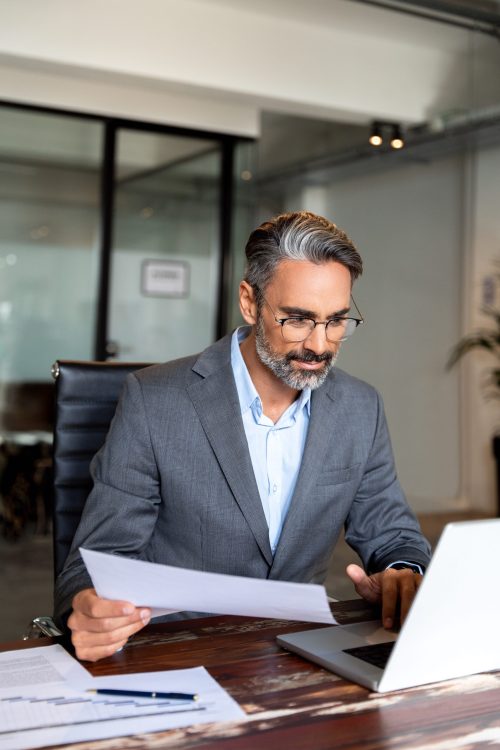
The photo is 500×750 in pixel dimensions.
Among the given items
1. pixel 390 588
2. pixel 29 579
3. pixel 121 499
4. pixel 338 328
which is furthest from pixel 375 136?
pixel 390 588

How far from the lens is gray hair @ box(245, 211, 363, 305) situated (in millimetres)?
1746

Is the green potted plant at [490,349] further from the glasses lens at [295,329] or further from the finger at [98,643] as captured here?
the finger at [98,643]

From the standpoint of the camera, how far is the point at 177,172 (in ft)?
21.2

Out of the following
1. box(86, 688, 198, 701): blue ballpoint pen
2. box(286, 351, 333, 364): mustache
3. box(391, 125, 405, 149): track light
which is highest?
box(391, 125, 405, 149): track light

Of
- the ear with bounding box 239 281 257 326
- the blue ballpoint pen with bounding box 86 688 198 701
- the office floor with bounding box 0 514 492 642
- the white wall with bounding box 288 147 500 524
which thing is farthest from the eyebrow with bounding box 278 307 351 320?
the white wall with bounding box 288 147 500 524

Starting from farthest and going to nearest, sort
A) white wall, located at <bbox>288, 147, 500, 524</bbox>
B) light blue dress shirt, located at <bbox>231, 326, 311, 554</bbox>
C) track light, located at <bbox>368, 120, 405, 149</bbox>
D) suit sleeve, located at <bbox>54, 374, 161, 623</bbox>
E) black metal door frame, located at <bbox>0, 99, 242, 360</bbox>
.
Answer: white wall, located at <bbox>288, 147, 500, 524</bbox> → track light, located at <bbox>368, 120, 405, 149</bbox> → black metal door frame, located at <bbox>0, 99, 242, 360</bbox> → light blue dress shirt, located at <bbox>231, 326, 311, 554</bbox> → suit sleeve, located at <bbox>54, 374, 161, 623</bbox>

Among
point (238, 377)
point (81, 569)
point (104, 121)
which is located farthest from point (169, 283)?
point (81, 569)

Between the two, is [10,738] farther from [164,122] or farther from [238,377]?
[164,122]

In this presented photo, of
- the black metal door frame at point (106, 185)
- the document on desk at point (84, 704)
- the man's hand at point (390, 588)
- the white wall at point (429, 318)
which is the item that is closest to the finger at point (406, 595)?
the man's hand at point (390, 588)

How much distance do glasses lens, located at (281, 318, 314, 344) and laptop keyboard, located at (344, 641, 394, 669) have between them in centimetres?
63

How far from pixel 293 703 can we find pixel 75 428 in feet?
3.55

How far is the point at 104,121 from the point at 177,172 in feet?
2.07

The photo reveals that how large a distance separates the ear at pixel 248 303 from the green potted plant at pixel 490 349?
473 cm

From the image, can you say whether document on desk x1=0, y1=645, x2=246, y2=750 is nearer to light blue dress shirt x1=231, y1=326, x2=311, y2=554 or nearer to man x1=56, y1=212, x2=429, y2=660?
man x1=56, y1=212, x2=429, y2=660
